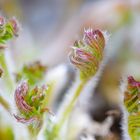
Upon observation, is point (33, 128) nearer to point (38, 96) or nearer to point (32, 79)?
point (38, 96)

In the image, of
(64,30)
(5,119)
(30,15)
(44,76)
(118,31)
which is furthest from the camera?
(30,15)

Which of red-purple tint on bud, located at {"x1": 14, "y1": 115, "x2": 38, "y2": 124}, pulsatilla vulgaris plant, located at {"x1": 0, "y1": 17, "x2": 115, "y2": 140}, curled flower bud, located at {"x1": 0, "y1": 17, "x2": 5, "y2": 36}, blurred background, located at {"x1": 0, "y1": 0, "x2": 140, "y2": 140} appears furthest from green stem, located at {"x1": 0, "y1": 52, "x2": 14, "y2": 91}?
blurred background, located at {"x1": 0, "y1": 0, "x2": 140, "y2": 140}

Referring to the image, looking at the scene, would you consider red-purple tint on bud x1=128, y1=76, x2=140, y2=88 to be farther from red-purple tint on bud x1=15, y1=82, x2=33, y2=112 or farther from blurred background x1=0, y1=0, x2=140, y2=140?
blurred background x1=0, y1=0, x2=140, y2=140

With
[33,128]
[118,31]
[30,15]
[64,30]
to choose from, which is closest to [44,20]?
[30,15]

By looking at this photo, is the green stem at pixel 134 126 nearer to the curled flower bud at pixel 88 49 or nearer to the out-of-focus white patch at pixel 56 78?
the curled flower bud at pixel 88 49

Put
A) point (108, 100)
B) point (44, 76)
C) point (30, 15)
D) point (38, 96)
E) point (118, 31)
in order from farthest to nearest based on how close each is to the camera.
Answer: point (30, 15), point (118, 31), point (108, 100), point (44, 76), point (38, 96)

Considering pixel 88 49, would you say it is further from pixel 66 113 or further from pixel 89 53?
pixel 66 113
